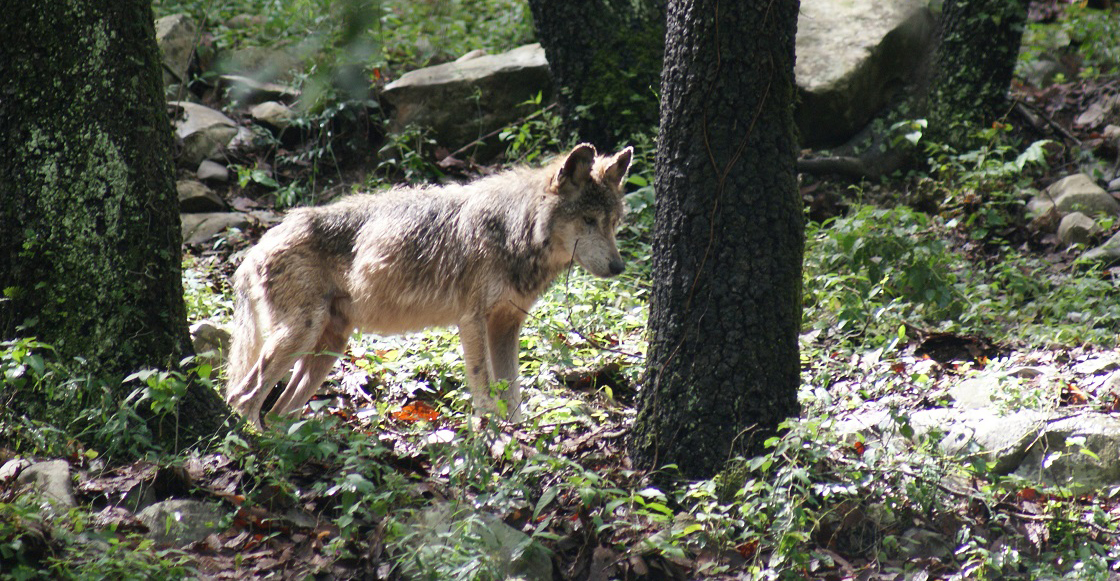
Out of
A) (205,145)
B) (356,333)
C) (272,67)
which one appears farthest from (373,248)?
(205,145)

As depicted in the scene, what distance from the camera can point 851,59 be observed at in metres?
10.5

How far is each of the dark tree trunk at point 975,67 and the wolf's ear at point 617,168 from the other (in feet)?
15.4

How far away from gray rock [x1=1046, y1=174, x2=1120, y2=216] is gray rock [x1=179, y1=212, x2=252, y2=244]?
326 inches

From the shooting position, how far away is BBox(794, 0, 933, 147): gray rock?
34.2 ft

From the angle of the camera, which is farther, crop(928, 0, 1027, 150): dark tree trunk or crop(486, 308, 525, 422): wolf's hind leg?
crop(928, 0, 1027, 150): dark tree trunk

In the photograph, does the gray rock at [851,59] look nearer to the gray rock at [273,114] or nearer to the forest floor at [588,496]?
the forest floor at [588,496]

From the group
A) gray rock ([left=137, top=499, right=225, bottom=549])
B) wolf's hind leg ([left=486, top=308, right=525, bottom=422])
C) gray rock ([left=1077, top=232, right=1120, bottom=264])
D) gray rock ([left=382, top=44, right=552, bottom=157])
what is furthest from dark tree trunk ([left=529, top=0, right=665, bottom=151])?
gray rock ([left=137, top=499, right=225, bottom=549])

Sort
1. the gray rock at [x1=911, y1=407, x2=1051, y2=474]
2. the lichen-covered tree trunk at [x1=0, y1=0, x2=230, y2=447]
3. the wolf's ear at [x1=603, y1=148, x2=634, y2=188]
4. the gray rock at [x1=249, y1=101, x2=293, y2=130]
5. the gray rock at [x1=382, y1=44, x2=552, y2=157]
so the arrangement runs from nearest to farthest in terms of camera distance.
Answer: the lichen-covered tree trunk at [x1=0, y1=0, x2=230, y2=447] → the gray rock at [x1=911, y1=407, x2=1051, y2=474] → the wolf's ear at [x1=603, y1=148, x2=634, y2=188] → the gray rock at [x1=382, y1=44, x2=552, y2=157] → the gray rock at [x1=249, y1=101, x2=293, y2=130]

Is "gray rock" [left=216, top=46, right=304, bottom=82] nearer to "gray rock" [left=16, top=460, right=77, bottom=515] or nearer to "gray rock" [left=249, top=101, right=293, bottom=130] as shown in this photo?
"gray rock" [left=249, top=101, right=293, bottom=130]

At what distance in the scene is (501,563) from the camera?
404 centimetres

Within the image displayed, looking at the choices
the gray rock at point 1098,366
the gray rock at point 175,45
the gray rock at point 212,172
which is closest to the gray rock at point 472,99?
the gray rock at point 212,172

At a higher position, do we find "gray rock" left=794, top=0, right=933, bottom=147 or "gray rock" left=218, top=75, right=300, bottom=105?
"gray rock" left=794, top=0, right=933, bottom=147

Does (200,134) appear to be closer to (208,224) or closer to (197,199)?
(197,199)

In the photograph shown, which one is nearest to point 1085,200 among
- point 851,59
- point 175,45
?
point 851,59
